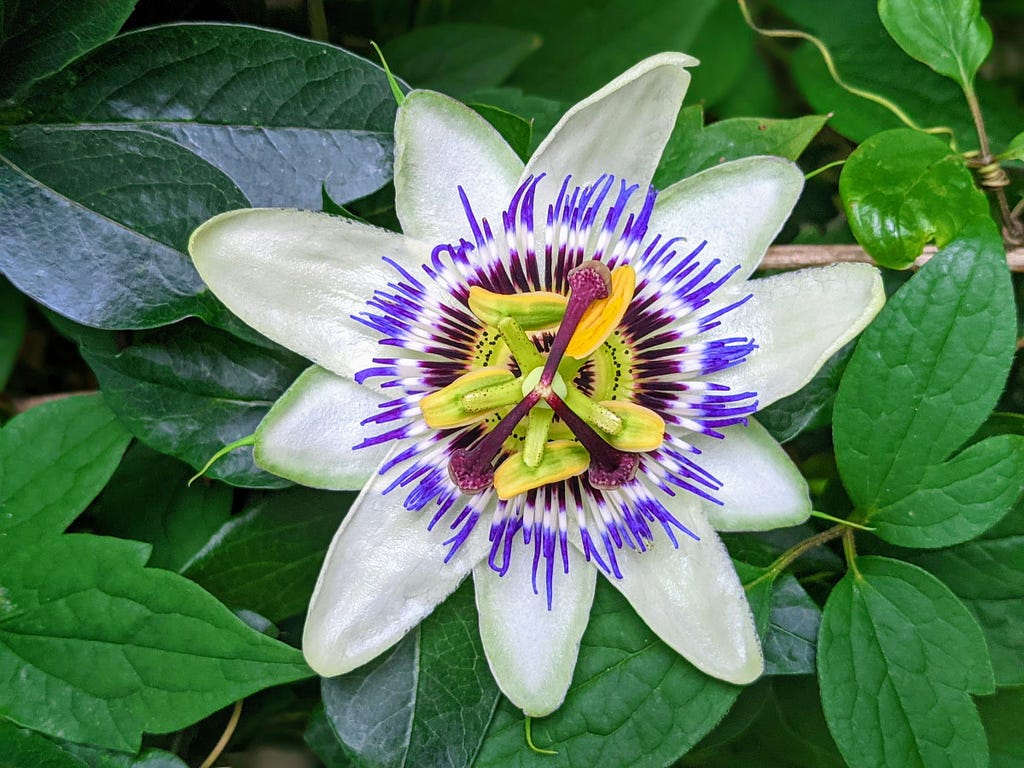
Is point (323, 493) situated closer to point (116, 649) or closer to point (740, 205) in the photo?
point (116, 649)

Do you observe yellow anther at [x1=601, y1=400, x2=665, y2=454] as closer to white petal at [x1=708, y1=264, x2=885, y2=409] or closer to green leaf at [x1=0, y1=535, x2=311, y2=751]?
white petal at [x1=708, y1=264, x2=885, y2=409]

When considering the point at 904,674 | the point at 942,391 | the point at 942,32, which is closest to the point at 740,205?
the point at 942,391

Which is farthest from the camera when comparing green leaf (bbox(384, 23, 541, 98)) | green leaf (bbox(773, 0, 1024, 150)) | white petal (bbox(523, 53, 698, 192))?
green leaf (bbox(384, 23, 541, 98))

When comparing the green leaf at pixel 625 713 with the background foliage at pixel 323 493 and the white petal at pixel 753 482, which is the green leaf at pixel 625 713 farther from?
the white petal at pixel 753 482

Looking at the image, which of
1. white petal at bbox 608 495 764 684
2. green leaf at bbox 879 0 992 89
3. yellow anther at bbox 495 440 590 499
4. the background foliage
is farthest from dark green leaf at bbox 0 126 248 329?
green leaf at bbox 879 0 992 89

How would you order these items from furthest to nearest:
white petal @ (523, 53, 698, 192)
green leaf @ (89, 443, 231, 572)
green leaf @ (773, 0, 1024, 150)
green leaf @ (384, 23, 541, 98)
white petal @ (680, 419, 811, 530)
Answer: green leaf @ (384, 23, 541, 98) → green leaf @ (773, 0, 1024, 150) → green leaf @ (89, 443, 231, 572) → white petal @ (680, 419, 811, 530) → white petal @ (523, 53, 698, 192)

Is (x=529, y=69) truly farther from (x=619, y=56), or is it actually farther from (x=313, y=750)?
(x=313, y=750)

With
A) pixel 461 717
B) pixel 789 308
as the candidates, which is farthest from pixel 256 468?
pixel 789 308
